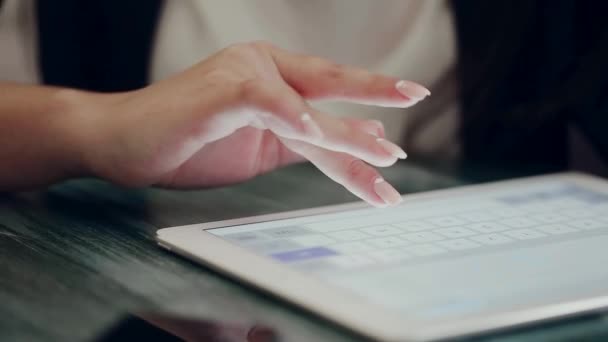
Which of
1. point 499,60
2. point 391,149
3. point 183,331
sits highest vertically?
point 499,60

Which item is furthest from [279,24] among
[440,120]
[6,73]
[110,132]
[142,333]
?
[142,333]

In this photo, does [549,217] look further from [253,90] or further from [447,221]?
[253,90]

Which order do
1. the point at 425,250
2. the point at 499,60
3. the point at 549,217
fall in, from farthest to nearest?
the point at 499,60 → the point at 549,217 → the point at 425,250

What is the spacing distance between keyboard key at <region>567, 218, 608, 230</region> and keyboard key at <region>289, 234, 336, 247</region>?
199mm

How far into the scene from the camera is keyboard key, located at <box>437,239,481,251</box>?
0.63 metres

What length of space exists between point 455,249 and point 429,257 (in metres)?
0.03

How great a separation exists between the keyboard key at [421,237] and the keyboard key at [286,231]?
0.25ft

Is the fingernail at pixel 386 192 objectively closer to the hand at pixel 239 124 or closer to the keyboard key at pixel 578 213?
the hand at pixel 239 124

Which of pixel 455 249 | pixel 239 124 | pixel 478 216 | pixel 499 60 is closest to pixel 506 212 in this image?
pixel 478 216

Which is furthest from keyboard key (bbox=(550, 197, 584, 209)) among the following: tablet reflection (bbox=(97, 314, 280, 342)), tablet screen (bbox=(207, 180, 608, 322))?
tablet reflection (bbox=(97, 314, 280, 342))

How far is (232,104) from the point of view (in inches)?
27.6

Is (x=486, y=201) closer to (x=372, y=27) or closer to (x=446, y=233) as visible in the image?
(x=446, y=233)

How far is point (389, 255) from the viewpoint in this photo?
60 centimetres

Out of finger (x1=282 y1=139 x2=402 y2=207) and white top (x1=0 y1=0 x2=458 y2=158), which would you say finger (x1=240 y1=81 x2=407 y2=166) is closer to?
finger (x1=282 y1=139 x2=402 y2=207)
